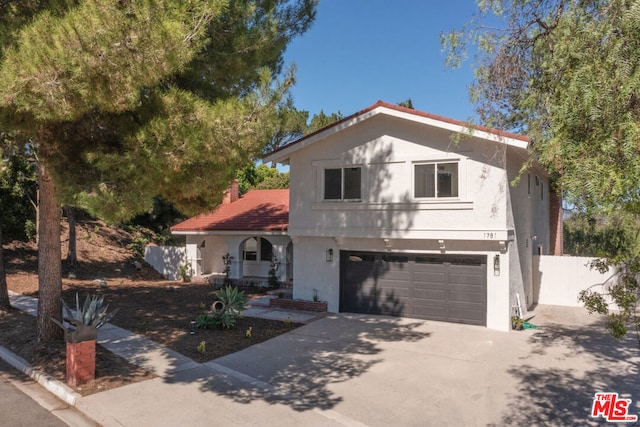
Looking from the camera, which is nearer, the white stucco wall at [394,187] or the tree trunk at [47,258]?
the tree trunk at [47,258]

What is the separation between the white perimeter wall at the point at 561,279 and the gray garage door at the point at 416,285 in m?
5.05

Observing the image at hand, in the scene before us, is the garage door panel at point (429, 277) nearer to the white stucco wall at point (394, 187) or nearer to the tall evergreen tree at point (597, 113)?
the white stucco wall at point (394, 187)

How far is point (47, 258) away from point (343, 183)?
8.47 meters

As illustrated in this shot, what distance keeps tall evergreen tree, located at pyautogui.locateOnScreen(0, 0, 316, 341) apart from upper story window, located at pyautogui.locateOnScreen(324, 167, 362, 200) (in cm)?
528

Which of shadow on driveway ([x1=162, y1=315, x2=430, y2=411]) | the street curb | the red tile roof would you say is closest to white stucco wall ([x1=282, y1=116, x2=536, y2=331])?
shadow on driveway ([x1=162, y1=315, x2=430, y2=411])

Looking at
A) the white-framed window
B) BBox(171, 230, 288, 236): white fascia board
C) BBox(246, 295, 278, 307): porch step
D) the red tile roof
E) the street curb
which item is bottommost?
the street curb

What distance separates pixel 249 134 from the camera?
8.47 meters

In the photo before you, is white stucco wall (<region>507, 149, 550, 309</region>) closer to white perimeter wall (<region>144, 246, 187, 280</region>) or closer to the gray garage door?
the gray garage door

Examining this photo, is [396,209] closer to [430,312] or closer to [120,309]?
[430,312]

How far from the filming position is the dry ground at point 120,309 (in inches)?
356

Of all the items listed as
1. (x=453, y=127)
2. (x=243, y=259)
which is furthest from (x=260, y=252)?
(x=453, y=127)

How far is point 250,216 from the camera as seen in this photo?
21281 millimetres

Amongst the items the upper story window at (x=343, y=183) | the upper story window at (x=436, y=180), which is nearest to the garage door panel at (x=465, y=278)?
the upper story window at (x=436, y=180)

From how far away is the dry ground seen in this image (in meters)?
9.04
